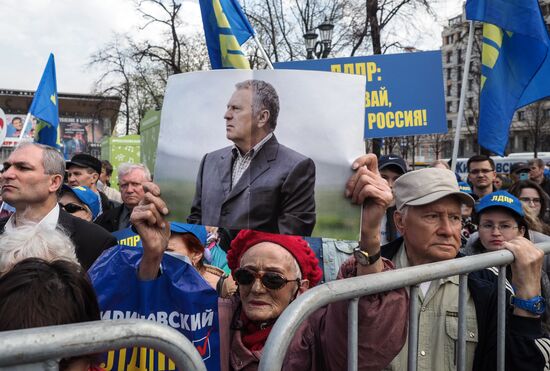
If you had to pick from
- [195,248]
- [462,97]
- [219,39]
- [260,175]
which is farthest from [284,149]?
[462,97]

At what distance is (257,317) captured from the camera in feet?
6.58

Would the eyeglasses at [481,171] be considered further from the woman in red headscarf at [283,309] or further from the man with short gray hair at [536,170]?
the woman in red headscarf at [283,309]

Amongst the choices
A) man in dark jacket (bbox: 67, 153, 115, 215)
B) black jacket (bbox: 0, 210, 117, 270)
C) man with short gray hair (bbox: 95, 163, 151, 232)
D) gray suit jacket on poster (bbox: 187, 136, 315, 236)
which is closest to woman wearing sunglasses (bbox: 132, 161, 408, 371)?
gray suit jacket on poster (bbox: 187, 136, 315, 236)

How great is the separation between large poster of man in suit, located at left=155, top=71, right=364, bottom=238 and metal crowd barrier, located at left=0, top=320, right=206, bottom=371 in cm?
61

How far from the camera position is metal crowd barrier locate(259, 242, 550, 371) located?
4.13ft

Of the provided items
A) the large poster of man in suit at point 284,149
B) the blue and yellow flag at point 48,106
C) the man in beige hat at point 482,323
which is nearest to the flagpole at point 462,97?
the man in beige hat at point 482,323

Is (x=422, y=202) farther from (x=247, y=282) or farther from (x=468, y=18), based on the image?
(x=468, y=18)

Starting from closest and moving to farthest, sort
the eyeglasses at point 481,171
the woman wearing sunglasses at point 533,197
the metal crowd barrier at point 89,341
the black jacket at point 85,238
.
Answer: the metal crowd barrier at point 89,341 → the black jacket at point 85,238 → the woman wearing sunglasses at point 533,197 → the eyeglasses at point 481,171

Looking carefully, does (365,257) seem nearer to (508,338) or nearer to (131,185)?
(508,338)

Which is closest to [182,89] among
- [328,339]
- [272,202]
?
[272,202]

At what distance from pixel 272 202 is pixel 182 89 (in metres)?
0.48

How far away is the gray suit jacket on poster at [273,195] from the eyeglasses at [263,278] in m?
0.39

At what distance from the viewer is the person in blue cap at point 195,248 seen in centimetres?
298

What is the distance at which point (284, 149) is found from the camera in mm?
1656
